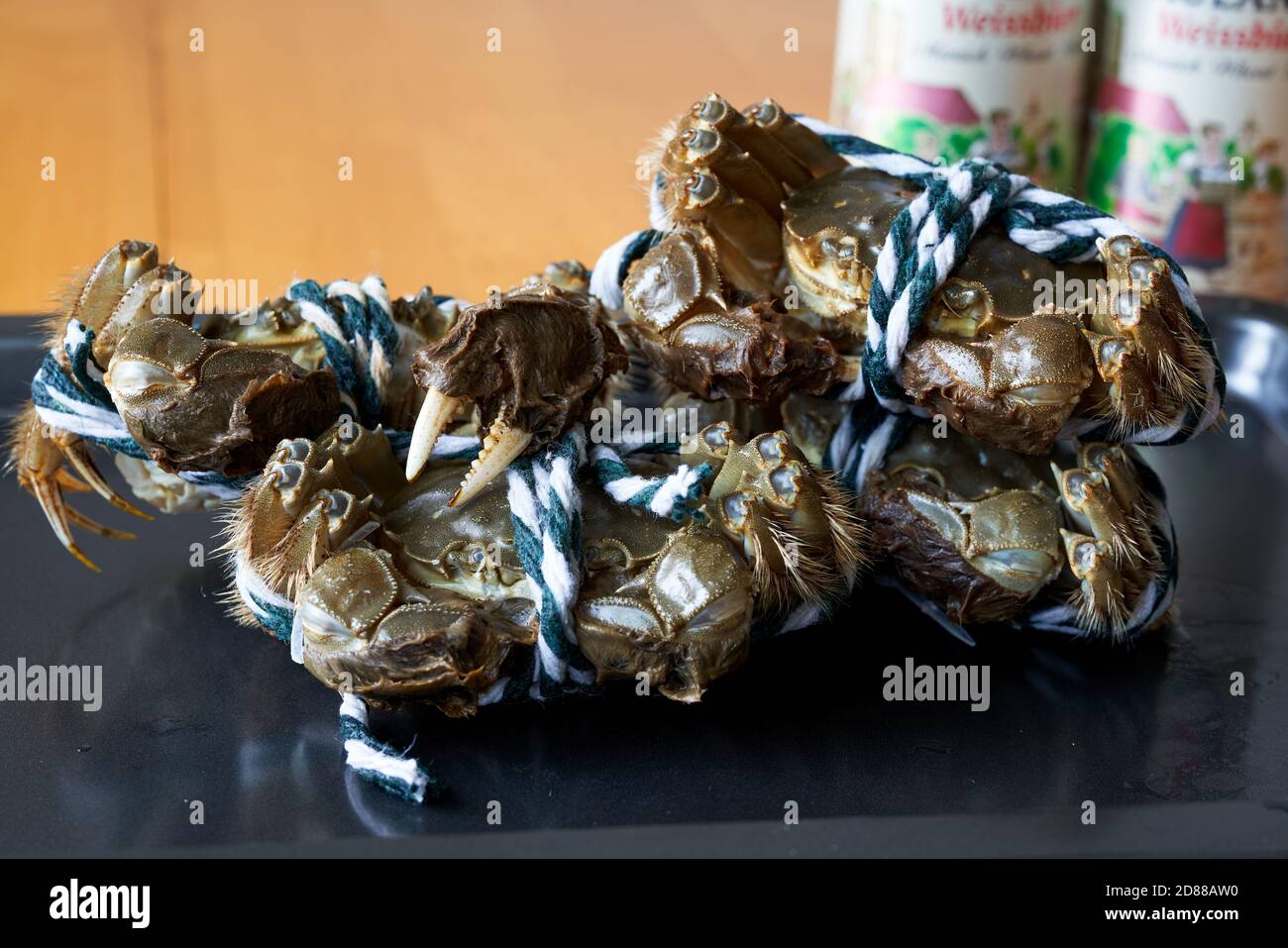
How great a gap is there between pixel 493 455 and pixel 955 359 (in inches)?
12.3

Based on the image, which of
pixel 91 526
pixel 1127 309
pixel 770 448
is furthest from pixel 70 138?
pixel 1127 309

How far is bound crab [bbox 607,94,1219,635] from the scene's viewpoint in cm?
97

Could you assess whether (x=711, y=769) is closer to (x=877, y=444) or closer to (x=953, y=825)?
(x=953, y=825)

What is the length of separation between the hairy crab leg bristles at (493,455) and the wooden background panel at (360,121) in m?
1.55

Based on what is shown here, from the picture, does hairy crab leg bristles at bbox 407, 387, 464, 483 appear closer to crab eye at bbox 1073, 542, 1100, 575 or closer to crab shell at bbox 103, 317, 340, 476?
crab shell at bbox 103, 317, 340, 476

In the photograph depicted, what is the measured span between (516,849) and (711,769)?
15 centimetres

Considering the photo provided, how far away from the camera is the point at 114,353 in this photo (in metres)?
0.99

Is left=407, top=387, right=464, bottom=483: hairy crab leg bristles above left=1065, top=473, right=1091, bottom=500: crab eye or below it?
above

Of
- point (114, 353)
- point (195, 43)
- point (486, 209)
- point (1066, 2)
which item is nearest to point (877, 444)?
point (114, 353)

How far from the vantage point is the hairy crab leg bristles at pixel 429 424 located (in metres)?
0.92

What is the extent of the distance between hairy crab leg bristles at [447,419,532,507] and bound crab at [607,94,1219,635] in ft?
0.50

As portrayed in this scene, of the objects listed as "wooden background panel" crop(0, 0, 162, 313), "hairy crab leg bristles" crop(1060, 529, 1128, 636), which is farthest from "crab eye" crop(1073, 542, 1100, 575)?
"wooden background panel" crop(0, 0, 162, 313)

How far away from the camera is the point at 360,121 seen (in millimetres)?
2900
